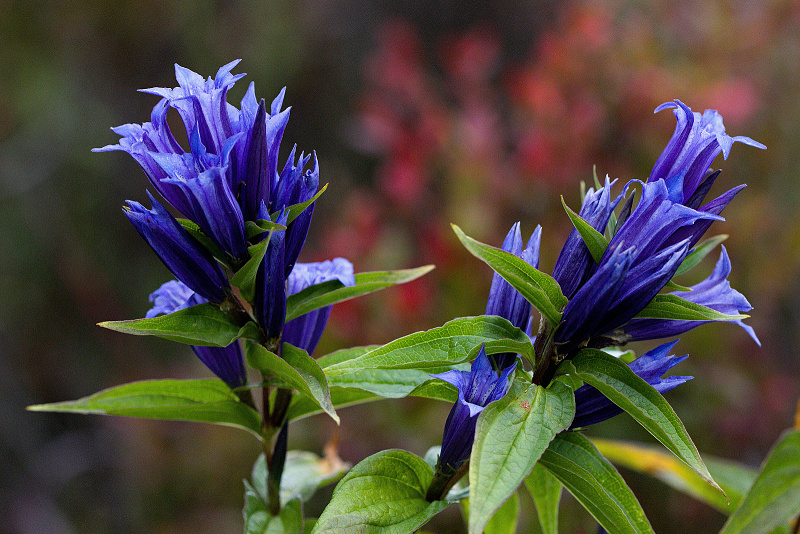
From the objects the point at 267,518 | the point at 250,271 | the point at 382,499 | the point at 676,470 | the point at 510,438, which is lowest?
the point at 676,470

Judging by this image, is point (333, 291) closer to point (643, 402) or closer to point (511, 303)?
point (511, 303)

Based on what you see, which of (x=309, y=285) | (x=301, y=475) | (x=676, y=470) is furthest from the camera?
(x=676, y=470)

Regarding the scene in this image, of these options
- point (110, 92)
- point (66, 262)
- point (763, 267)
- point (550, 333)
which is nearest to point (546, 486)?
point (550, 333)

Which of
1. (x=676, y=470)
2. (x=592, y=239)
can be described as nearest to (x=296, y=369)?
(x=592, y=239)

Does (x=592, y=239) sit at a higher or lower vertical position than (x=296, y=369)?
higher

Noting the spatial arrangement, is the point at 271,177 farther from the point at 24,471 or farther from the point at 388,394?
the point at 24,471

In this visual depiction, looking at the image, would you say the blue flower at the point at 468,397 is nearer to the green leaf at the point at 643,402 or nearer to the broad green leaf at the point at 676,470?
the green leaf at the point at 643,402
